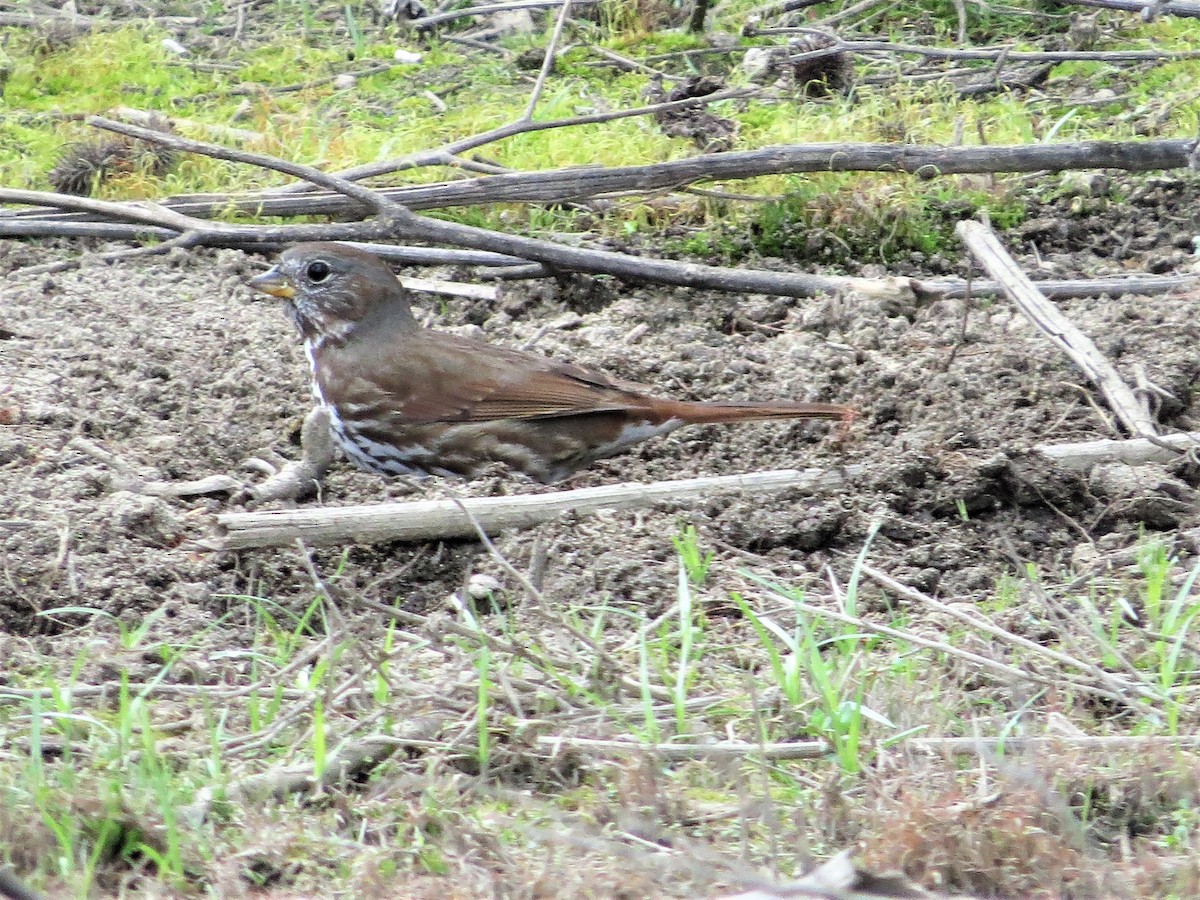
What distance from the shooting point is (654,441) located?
15.3 feet

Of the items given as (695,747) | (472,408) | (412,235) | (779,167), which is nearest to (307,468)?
(472,408)

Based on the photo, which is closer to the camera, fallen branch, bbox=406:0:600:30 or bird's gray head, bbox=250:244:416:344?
bird's gray head, bbox=250:244:416:344

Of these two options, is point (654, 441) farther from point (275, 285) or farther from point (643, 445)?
point (275, 285)

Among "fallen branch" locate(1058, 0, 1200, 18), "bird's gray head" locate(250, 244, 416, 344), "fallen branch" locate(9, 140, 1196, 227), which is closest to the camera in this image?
"bird's gray head" locate(250, 244, 416, 344)

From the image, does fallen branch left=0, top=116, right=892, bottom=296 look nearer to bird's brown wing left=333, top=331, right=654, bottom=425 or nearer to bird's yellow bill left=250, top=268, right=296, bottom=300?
bird's yellow bill left=250, top=268, right=296, bottom=300

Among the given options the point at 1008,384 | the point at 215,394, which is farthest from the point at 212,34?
the point at 1008,384

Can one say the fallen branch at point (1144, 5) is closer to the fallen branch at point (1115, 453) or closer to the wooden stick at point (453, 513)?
the fallen branch at point (1115, 453)

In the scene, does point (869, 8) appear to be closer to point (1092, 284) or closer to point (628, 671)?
point (1092, 284)

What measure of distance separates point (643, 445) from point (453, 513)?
3.15 ft

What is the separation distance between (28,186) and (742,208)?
269cm

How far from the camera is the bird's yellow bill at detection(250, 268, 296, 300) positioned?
493cm

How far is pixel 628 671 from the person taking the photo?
3.20 m

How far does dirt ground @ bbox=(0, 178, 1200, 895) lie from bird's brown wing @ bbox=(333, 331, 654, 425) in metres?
0.21

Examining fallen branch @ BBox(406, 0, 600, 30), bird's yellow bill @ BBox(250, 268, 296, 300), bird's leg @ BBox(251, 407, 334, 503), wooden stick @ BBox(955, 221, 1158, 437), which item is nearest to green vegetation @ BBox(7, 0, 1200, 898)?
bird's leg @ BBox(251, 407, 334, 503)
